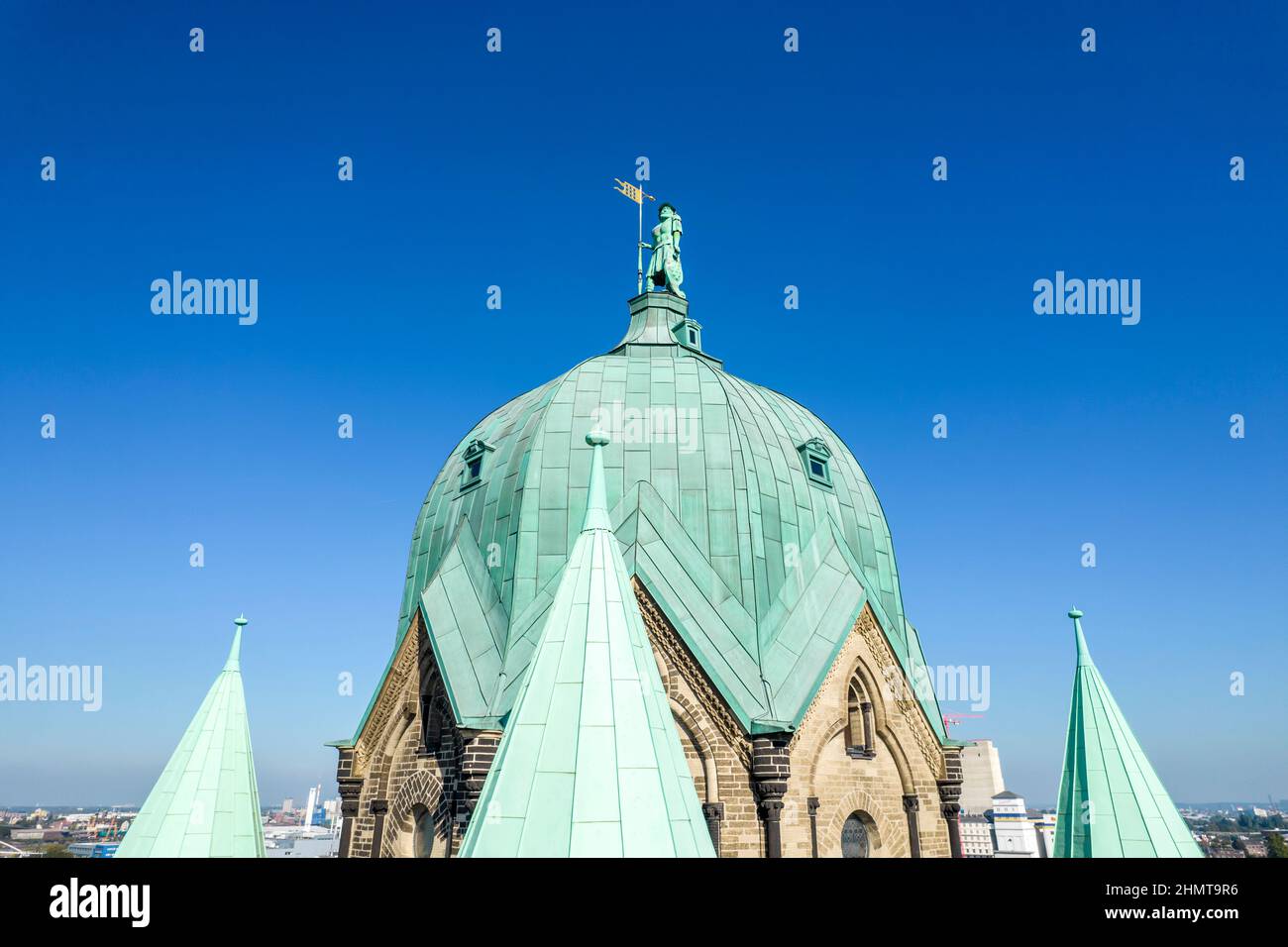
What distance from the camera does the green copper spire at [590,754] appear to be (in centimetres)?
754

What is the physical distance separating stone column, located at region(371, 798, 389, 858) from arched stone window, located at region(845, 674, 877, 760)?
10.8m

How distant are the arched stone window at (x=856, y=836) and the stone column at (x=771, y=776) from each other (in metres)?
2.61

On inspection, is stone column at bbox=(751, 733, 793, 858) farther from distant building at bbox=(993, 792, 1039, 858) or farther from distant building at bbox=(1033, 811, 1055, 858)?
distant building at bbox=(993, 792, 1039, 858)

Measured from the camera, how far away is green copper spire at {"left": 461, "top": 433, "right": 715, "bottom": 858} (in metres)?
7.54

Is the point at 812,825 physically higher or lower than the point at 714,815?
lower

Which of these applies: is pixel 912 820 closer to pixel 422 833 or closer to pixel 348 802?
pixel 422 833

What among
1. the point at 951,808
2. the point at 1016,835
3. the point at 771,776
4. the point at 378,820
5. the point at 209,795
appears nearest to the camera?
the point at 209,795

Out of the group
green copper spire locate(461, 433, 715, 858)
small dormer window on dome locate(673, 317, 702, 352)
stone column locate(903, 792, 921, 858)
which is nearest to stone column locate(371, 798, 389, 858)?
stone column locate(903, 792, 921, 858)

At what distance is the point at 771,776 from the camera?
58.3 ft

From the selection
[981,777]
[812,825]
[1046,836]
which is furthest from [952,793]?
[981,777]

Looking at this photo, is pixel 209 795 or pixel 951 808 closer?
pixel 209 795

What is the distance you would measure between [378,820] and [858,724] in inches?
450

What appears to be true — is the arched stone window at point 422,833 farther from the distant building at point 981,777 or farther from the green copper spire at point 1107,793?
the distant building at point 981,777
